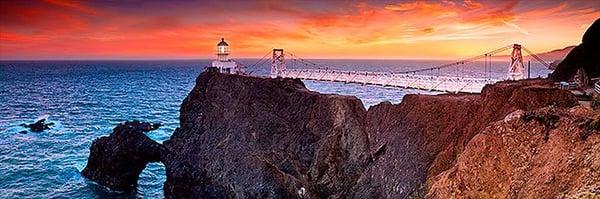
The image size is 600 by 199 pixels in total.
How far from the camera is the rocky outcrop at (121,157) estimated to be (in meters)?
43.6

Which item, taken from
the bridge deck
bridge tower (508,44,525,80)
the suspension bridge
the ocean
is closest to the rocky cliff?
the ocean

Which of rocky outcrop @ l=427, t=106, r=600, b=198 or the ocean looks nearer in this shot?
rocky outcrop @ l=427, t=106, r=600, b=198

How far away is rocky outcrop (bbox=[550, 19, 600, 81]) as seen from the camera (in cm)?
4209

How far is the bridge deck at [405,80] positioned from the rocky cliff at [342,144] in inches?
492

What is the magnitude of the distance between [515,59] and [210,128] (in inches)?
1044

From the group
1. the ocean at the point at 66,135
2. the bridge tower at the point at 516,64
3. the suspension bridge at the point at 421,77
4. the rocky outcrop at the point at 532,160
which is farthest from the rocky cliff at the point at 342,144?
the suspension bridge at the point at 421,77

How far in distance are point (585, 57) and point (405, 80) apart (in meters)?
17.7

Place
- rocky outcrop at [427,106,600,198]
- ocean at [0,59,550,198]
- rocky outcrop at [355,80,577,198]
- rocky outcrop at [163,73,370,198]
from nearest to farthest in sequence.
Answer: rocky outcrop at [427,106,600,198] → rocky outcrop at [355,80,577,198] → rocky outcrop at [163,73,370,198] → ocean at [0,59,550,198]

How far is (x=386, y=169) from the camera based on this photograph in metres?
29.5

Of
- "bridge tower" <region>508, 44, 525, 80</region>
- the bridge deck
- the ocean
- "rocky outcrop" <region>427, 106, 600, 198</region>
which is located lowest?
the ocean

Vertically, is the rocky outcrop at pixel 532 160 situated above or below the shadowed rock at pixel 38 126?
above

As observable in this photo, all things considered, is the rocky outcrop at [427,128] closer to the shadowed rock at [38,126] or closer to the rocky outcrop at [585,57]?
the rocky outcrop at [585,57]

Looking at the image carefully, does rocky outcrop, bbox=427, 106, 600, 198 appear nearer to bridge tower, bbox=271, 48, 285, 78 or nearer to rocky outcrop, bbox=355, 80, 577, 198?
rocky outcrop, bbox=355, 80, 577, 198

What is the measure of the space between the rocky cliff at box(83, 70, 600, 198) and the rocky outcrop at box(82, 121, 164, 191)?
0.31ft
